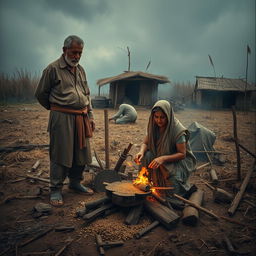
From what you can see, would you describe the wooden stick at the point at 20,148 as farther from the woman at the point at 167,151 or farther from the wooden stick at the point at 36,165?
the woman at the point at 167,151

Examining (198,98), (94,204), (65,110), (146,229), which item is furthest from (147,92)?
(146,229)

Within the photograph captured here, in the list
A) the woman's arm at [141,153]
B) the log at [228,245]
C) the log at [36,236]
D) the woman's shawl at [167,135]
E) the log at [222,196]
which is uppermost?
the woman's shawl at [167,135]

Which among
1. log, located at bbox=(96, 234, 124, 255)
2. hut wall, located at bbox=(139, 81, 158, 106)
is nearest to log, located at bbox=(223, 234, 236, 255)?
log, located at bbox=(96, 234, 124, 255)

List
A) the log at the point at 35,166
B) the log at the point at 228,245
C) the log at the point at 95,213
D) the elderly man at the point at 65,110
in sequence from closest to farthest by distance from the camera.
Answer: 1. the log at the point at 228,245
2. the log at the point at 95,213
3. the elderly man at the point at 65,110
4. the log at the point at 35,166

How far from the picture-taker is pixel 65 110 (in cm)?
304

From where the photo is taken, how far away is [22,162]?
4.89 metres

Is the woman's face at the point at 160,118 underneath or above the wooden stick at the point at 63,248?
above

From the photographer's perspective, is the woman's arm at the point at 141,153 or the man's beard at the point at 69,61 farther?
the woman's arm at the point at 141,153

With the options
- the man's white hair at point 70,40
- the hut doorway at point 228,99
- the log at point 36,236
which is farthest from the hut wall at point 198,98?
the log at point 36,236

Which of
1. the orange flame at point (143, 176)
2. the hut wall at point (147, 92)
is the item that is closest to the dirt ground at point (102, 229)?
the orange flame at point (143, 176)

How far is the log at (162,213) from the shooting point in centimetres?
257

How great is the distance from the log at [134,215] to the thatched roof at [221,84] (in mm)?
18081

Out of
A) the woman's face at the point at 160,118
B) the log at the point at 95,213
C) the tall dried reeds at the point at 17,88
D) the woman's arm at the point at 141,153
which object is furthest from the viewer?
the tall dried reeds at the point at 17,88

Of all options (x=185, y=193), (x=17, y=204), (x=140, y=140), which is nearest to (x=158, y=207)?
(x=185, y=193)
